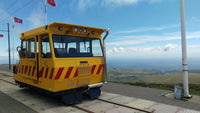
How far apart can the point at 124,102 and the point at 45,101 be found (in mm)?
3125

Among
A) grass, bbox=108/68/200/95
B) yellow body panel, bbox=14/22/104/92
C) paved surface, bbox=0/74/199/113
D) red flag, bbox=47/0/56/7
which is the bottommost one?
grass, bbox=108/68/200/95

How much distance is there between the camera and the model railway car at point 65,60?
5.05 m

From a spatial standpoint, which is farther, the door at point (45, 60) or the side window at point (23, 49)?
the side window at point (23, 49)

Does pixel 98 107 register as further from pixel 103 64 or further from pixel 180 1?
pixel 180 1

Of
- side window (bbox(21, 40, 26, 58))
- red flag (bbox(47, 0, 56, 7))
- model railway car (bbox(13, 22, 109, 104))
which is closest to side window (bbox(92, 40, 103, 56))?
model railway car (bbox(13, 22, 109, 104))

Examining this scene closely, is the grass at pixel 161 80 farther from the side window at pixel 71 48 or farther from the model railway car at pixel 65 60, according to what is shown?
the side window at pixel 71 48

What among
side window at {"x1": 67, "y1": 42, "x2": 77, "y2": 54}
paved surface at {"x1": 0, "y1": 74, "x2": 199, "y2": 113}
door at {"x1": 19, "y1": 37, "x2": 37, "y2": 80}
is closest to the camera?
paved surface at {"x1": 0, "y1": 74, "x2": 199, "y2": 113}

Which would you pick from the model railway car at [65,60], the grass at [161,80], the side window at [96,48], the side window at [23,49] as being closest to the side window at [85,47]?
the model railway car at [65,60]

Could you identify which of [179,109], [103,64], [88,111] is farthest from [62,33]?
[179,109]

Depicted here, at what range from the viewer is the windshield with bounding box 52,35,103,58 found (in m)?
5.22

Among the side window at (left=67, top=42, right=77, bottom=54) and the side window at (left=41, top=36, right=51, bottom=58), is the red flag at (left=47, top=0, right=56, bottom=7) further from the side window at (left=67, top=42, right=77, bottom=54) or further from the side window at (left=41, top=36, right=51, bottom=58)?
the side window at (left=67, top=42, right=77, bottom=54)

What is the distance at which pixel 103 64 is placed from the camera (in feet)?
21.1

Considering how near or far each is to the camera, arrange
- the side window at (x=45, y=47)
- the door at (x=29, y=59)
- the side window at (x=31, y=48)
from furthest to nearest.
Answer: the side window at (x=31, y=48)
the door at (x=29, y=59)
the side window at (x=45, y=47)

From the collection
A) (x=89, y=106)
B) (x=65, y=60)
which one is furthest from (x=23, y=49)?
(x=89, y=106)
